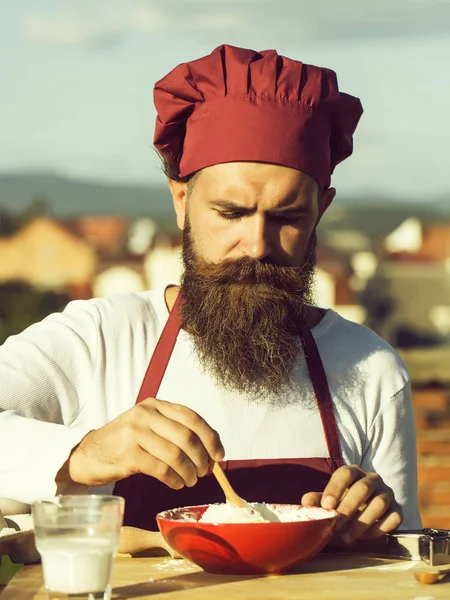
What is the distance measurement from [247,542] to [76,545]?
0.27 meters

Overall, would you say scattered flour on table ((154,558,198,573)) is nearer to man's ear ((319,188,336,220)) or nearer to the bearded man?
the bearded man

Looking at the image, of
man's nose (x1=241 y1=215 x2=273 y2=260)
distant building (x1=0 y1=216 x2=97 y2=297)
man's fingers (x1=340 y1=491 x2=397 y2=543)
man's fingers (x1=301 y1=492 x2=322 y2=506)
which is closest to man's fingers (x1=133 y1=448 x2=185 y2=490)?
man's fingers (x1=301 y1=492 x2=322 y2=506)

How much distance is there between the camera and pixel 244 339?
2377mm

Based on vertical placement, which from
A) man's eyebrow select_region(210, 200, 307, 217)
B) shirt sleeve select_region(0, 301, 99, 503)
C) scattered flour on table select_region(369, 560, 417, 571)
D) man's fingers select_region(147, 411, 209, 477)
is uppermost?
man's eyebrow select_region(210, 200, 307, 217)

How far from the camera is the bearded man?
227 cm

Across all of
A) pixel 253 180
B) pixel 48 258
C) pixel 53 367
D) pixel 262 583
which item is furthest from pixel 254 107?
pixel 48 258

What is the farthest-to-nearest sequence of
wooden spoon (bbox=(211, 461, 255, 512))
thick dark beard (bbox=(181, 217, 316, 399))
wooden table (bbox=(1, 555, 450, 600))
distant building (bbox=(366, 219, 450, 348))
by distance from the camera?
distant building (bbox=(366, 219, 450, 348))
thick dark beard (bbox=(181, 217, 316, 399))
wooden spoon (bbox=(211, 461, 255, 512))
wooden table (bbox=(1, 555, 450, 600))

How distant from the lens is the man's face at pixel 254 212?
2.27 metres

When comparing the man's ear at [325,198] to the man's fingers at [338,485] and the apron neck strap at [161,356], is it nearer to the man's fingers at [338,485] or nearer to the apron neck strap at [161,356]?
the apron neck strap at [161,356]

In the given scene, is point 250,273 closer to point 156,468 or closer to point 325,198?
point 325,198

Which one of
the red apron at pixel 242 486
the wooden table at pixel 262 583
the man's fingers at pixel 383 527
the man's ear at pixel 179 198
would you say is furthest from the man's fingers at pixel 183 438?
the man's ear at pixel 179 198

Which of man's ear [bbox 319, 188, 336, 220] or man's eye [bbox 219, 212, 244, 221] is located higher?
man's ear [bbox 319, 188, 336, 220]

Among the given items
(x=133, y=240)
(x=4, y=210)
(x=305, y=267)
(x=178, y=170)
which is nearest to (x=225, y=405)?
(x=305, y=267)

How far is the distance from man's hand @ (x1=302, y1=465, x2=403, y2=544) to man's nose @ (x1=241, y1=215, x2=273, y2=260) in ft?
1.76
